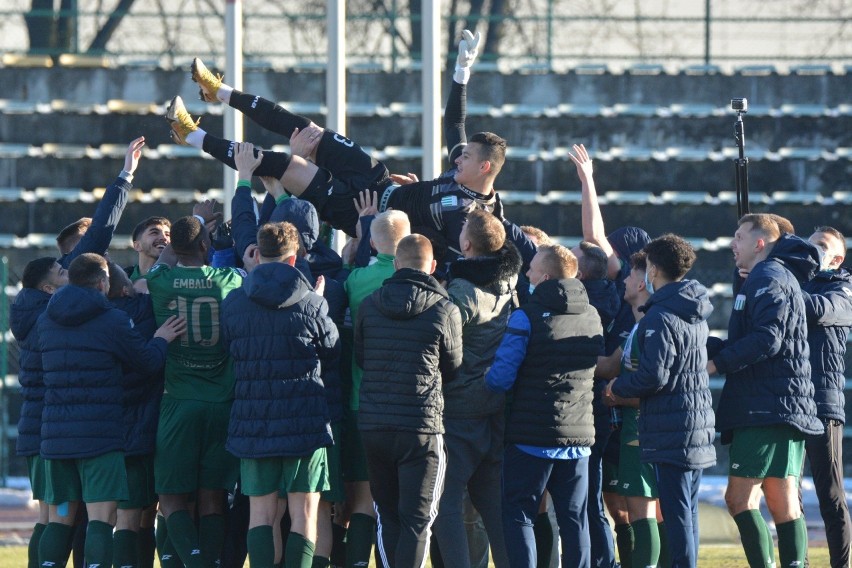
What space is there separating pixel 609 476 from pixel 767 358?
106cm

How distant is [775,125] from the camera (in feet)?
48.6

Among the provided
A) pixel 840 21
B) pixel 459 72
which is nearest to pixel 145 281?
pixel 459 72

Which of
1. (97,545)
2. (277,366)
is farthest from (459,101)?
(97,545)

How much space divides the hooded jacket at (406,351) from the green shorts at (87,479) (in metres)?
1.23

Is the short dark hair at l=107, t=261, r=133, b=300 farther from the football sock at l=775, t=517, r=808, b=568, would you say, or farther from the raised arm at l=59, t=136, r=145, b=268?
the football sock at l=775, t=517, r=808, b=568

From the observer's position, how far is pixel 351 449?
23.3 feet

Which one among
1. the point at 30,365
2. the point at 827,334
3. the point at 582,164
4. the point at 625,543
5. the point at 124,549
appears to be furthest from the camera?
the point at 582,164

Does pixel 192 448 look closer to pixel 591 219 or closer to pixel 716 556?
pixel 591 219

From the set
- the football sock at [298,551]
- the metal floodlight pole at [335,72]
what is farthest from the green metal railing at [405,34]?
the football sock at [298,551]

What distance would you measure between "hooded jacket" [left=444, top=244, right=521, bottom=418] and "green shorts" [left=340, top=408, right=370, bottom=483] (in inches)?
24.9

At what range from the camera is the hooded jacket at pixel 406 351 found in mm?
6281

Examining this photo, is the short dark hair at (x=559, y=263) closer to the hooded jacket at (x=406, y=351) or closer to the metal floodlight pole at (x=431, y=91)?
the hooded jacket at (x=406, y=351)

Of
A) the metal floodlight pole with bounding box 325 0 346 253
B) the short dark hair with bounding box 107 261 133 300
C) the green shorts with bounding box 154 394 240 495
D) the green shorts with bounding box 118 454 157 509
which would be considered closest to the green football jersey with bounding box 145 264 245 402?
the green shorts with bounding box 154 394 240 495

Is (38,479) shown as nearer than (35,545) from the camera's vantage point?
Yes
